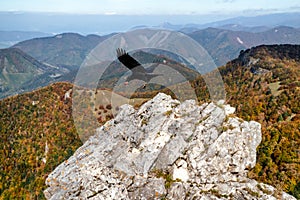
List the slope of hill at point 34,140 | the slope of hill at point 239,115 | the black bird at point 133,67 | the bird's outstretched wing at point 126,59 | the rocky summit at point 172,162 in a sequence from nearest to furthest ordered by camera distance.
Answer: the rocky summit at point 172,162 → the bird's outstretched wing at point 126,59 → the black bird at point 133,67 → the slope of hill at point 239,115 → the slope of hill at point 34,140

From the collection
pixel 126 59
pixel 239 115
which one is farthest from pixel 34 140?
pixel 239 115

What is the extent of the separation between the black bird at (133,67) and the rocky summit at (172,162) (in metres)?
4.80

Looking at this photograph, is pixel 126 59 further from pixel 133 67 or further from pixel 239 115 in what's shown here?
pixel 239 115

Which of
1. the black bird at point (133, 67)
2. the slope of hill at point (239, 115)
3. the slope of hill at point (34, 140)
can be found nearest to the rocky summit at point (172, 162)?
the slope of hill at point (239, 115)

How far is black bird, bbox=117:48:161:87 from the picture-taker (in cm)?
1997

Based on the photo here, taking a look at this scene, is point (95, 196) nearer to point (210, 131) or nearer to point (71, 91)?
point (210, 131)

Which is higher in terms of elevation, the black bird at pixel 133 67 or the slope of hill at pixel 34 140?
the black bird at pixel 133 67

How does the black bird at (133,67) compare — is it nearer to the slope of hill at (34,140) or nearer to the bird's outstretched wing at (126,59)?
the bird's outstretched wing at (126,59)

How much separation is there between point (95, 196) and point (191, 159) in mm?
8539

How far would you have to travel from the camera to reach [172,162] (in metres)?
20.2

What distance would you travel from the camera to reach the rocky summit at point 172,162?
61.5 ft

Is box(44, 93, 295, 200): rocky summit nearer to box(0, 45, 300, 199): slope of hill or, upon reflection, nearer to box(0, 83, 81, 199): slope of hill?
box(0, 45, 300, 199): slope of hill

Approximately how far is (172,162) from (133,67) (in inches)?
395

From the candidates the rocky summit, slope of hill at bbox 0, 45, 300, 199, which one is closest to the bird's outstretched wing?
the rocky summit
